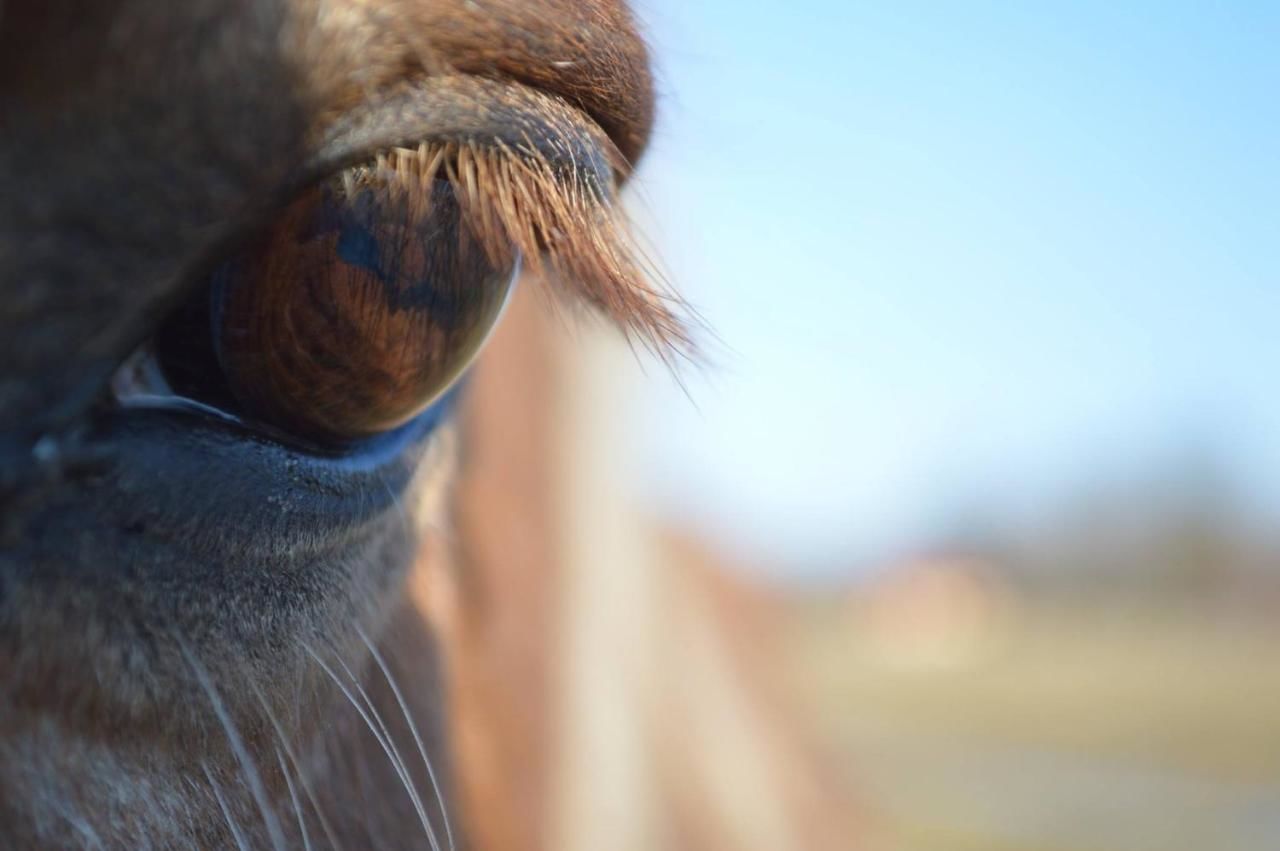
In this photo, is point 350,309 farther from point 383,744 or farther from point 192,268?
point 383,744

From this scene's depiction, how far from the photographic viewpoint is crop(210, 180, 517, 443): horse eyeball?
526 millimetres

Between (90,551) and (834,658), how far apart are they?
70.5ft

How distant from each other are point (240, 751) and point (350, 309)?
23 cm

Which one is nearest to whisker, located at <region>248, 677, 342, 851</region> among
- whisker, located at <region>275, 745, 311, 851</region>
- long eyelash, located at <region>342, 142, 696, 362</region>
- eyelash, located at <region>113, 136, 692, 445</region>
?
whisker, located at <region>275, 745, 311, 851</region>

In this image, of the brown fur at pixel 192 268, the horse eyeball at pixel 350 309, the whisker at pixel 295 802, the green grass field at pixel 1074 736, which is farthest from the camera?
the green grass field at pixel 1074 736

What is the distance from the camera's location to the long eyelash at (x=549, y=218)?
54 centimetres

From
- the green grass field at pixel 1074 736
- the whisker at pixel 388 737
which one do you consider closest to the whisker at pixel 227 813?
the whisker at pixel 388 737

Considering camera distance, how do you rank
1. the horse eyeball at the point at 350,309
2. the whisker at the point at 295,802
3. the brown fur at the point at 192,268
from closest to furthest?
the brown fur at the point at 192,268
the horse eyeball at the point at 350,309
the whisker at the point at 295,802

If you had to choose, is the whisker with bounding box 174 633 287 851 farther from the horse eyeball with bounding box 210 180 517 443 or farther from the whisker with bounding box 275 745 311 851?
the horse eyeball with bounding box 210 180 517 443

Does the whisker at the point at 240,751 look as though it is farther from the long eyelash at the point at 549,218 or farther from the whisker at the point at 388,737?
the long eyelash at the point at 549,218

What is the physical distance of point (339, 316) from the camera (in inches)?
22.4

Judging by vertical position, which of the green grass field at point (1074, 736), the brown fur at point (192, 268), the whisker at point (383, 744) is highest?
the brown fur at point (192, 268)

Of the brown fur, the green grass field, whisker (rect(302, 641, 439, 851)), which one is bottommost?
the green grass field

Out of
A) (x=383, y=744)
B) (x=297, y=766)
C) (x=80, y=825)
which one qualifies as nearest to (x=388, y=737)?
(x=383, y=744)
